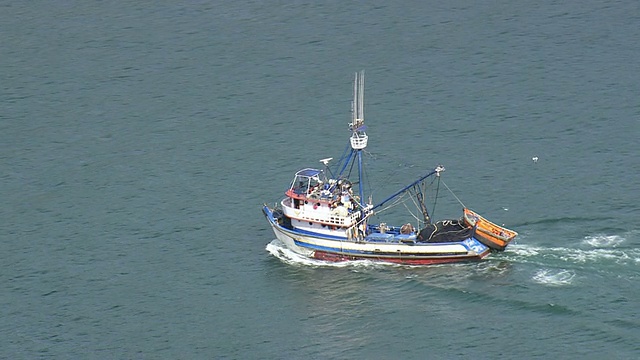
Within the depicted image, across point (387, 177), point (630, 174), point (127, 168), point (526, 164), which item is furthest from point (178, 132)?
point (630, 174)

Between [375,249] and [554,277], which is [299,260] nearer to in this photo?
[375,249]

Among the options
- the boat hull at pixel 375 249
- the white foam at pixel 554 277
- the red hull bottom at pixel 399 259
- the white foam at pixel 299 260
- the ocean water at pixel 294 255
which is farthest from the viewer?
the white foam at pixel 299 260

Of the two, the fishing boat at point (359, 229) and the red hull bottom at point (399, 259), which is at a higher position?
the fishing boat at point (359, 229)

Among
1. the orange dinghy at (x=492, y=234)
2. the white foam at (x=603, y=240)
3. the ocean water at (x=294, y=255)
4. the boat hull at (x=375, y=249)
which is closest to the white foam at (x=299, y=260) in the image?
the ocean water at (x=294, y=255)

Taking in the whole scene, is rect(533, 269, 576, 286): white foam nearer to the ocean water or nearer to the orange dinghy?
the ocean water

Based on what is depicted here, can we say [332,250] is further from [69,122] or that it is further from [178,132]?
[69,122]

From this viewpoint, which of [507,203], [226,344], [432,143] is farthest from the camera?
[432,143]

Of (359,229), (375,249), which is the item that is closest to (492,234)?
(375,249)

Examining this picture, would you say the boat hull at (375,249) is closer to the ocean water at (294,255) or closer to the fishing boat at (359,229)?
the fishing boat at (359,229)
